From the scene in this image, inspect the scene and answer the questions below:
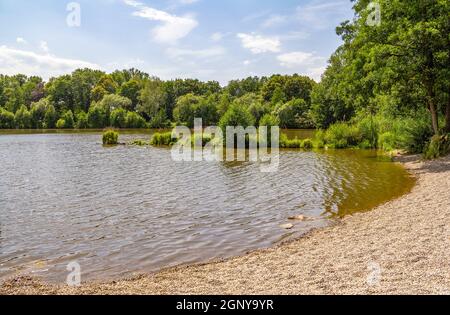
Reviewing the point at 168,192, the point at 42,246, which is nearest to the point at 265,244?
the point at 42,246

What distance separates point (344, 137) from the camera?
39844 mm

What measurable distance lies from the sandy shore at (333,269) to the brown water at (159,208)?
0.88m

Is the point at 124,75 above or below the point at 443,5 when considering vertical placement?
above

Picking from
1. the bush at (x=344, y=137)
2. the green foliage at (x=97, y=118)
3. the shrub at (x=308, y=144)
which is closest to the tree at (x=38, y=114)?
the green foliage at (x=97, y=118)

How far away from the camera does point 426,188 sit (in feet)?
55.5

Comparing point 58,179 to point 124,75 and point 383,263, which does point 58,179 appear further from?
point 124,75

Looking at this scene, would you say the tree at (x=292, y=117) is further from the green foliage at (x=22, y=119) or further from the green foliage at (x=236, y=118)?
the green foliage at (x=22, y=119)

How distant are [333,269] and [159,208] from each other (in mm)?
8769

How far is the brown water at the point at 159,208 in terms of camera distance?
1042cm

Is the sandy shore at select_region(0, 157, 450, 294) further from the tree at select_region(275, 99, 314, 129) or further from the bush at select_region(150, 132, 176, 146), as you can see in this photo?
the tree at select_region(275, 99, 314, 129)

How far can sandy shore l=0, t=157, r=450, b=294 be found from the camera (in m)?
7.05

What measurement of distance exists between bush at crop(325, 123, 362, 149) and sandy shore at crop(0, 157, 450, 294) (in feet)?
92.5

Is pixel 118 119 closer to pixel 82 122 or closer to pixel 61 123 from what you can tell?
pixel 82 122

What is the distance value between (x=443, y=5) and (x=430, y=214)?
15057 mm
